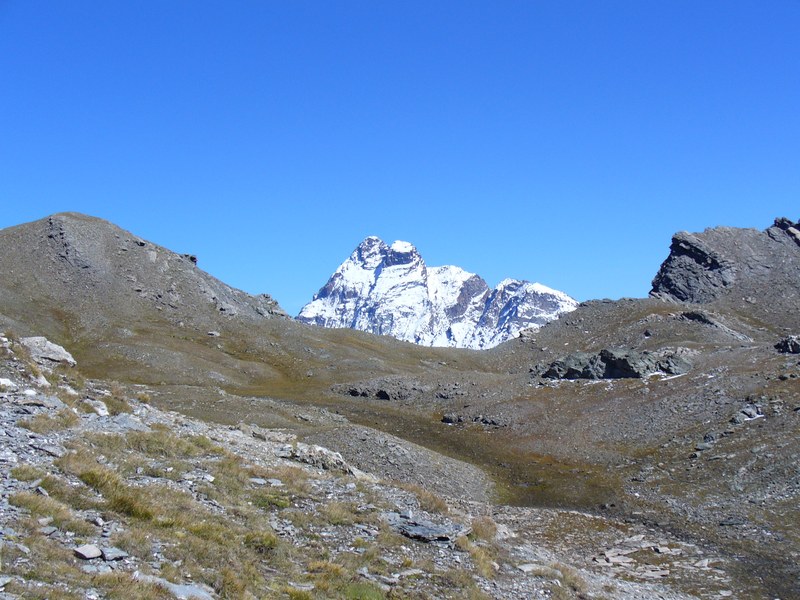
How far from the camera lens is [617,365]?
238 feet

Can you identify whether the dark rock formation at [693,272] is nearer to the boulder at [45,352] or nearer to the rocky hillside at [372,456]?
the rocky hillside at [372,456]

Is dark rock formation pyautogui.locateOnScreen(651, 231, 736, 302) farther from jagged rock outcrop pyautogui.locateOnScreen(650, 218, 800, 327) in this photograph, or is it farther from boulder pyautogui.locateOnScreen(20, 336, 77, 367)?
boulder pyautogui.locateOnScreen(20, 336, 77, 367)

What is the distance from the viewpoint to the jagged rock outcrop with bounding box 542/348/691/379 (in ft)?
231

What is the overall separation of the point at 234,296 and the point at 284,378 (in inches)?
1654

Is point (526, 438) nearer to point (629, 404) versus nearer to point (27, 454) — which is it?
point (629, 404)

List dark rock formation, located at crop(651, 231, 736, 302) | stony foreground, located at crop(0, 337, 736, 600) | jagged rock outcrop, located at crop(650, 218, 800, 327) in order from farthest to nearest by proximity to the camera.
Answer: dark rock formation, located at crop(651, 231, 736, 302) < jagged rock outcrop, located at crop(650, 218, 800, 327) < stony foreground, located at crop(0, 337, 736, 600)

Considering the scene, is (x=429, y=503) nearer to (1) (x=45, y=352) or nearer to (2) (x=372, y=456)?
(2) (x=372, y=456)

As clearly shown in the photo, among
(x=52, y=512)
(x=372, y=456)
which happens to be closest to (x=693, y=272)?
(x=372, y=456)

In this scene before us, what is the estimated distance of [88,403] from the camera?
90.7 feet

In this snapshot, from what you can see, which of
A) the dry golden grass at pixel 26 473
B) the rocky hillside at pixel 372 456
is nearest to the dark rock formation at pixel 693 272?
the rocky hillside at pixel 372 456

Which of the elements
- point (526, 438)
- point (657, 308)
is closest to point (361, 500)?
point (526, 438)

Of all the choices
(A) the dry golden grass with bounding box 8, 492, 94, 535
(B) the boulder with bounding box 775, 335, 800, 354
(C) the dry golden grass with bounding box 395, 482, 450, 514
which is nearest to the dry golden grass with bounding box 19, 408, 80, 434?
(A) the dry golden grass with bounding box 8, 492, 94, 535

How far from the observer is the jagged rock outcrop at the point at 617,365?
2776 inches

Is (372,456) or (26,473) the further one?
(372,456)
